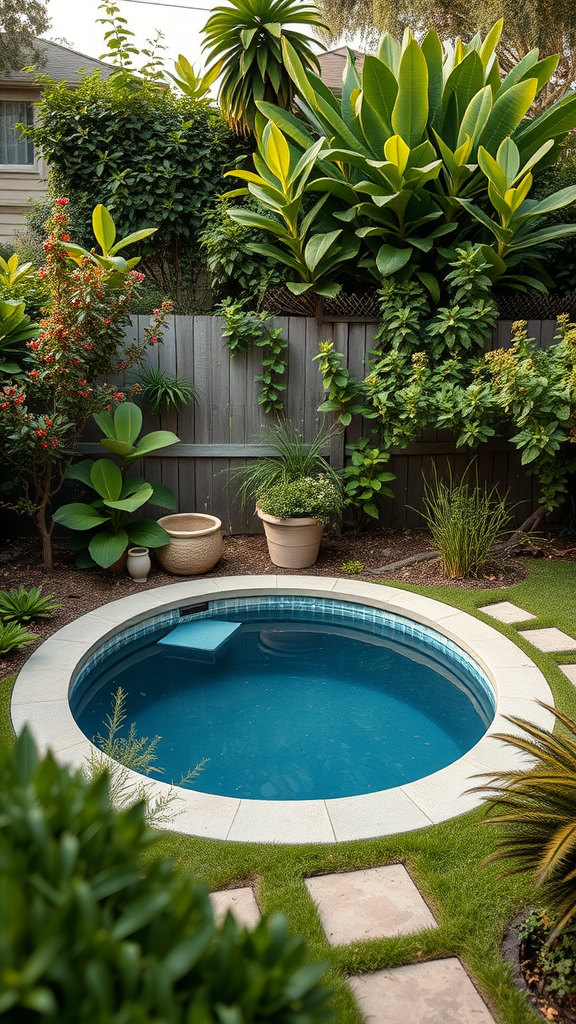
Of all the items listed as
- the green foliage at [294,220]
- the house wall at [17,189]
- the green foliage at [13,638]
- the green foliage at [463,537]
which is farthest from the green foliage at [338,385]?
the house wall at [17,189]

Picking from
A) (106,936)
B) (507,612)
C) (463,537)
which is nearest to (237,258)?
(463,537)

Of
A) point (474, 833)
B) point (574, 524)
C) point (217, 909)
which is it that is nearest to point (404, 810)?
point (474, 833)

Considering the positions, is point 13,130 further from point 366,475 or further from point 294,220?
point 366,475

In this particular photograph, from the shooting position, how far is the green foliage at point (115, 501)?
4914 millimetres

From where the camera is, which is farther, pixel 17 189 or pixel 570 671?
pixel 17 189

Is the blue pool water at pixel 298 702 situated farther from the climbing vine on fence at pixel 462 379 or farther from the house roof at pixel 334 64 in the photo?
the house roof at pixel 334 64

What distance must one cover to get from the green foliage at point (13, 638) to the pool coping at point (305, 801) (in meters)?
0.09

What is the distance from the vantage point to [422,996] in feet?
6.09

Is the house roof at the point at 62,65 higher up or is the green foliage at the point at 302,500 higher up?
the house roof at the point at 62,65

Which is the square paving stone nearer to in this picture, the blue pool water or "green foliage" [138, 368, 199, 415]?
the blue pool water

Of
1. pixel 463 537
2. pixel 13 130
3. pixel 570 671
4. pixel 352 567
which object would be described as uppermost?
pixel 13 130

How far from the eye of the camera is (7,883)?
71 cm

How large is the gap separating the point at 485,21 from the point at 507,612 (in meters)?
7.48

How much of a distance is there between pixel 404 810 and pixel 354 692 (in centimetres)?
134
